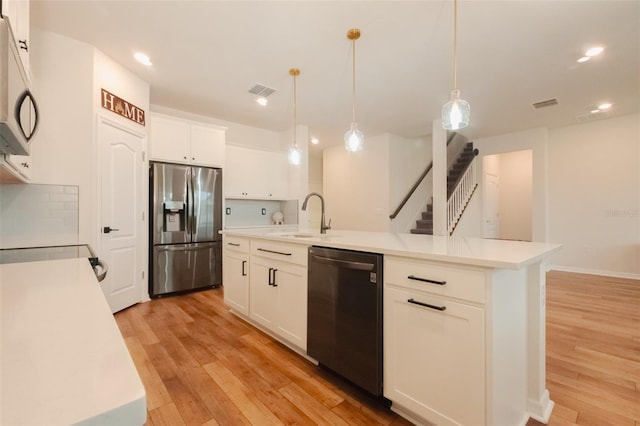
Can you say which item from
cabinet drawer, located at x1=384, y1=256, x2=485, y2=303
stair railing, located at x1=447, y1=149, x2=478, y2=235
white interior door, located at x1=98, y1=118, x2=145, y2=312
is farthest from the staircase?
white interior door, located at x1=98, y1=118, x2=145, y2=312

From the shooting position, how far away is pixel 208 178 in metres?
4.07

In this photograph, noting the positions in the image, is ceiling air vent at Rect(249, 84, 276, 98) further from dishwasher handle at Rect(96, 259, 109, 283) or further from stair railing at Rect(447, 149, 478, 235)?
stair railing at Rect(447, 149, 478, 235)

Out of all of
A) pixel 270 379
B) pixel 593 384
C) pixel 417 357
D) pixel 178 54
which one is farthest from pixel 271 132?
pixel 593 384

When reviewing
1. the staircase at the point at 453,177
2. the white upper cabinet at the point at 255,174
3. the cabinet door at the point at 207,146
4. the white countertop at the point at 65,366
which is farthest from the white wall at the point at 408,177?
the white countertop at the point at 65,366

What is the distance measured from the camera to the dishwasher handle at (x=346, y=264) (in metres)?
1.60

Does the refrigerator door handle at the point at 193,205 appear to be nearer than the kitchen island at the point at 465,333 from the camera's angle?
No

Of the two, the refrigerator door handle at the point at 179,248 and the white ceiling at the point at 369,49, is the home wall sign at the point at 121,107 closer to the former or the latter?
the white ceiling at the point at 369,49

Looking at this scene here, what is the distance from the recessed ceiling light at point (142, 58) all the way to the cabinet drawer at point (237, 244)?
210 cm

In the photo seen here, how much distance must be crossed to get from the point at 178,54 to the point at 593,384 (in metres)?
4.49

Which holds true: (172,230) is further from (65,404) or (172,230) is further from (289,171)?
(65,404)

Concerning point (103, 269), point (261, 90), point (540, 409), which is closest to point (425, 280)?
point (540, 409)

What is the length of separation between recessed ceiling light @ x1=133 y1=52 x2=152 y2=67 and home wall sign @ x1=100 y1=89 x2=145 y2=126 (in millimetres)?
482

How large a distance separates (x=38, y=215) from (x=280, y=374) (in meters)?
2.62

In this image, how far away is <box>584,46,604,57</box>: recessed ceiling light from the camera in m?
2.88
